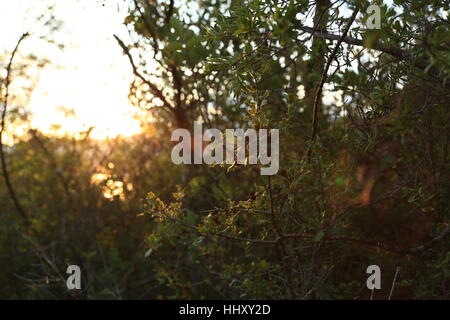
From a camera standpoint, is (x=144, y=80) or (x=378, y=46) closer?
(x=378, y=46)

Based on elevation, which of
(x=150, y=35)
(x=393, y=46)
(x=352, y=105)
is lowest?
(x=352, y=105)

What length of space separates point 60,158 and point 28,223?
1.17m

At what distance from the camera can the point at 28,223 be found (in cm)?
557

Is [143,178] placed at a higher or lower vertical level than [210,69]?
lower

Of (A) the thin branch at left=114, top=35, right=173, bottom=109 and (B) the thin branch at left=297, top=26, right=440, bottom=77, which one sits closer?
(B) the thin branch at left=297, top=26, right=440, bottom=77

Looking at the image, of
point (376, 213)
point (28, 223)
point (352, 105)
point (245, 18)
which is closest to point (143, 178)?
point (28, 223)

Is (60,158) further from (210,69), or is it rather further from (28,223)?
(210,69)

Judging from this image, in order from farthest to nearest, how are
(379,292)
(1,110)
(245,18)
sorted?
(1,110), (379,292), (245,18)

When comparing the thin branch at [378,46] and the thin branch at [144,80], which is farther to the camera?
the thin branch at [144,80]

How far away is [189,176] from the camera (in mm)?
4723

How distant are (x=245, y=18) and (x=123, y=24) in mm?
1834

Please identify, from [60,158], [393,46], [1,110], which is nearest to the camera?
[393,46]

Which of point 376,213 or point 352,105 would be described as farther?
point 376,213

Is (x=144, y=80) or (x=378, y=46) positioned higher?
(x=144, y=80)
